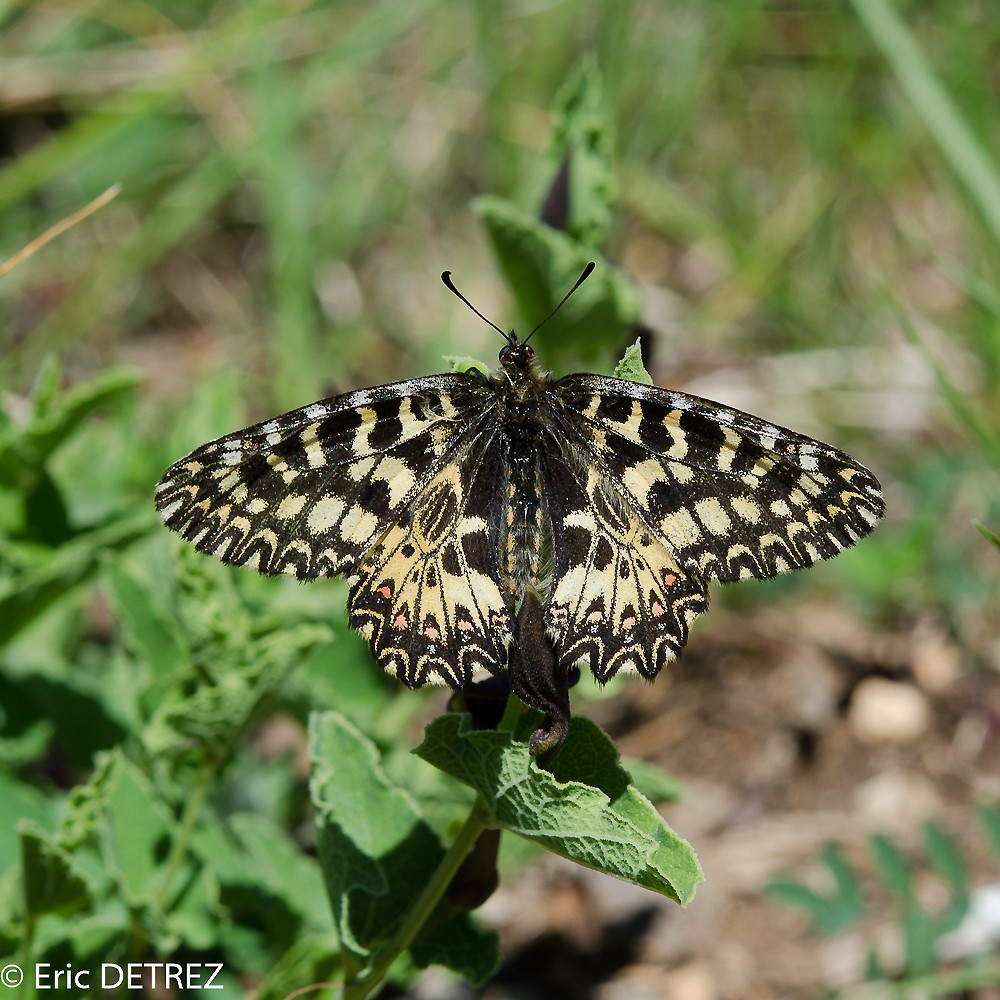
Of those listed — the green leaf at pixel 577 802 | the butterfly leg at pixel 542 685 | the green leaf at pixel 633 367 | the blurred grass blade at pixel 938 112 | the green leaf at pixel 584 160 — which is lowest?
the green leaf at pixel 577 802

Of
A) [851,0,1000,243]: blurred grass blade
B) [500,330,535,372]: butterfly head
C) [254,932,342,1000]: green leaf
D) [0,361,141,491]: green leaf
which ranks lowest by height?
[254,932,342,1000]: green leaf

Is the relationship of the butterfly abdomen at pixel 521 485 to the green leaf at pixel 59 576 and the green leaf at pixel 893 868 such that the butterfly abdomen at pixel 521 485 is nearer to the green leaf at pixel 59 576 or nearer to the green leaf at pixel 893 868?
the green leaf at pixel 59 576

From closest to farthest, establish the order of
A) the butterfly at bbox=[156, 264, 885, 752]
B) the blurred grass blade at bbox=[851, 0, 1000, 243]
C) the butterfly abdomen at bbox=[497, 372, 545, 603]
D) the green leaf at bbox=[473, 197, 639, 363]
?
the butterfly at bbox=[156, 264, 885, 752]
the butterfly abdomen at bbox=[497, 372, 545, 603]
the green leaf at bbox=[473, 197, 639, 363]
the blurred grass blade at bbox=[851, 0, 1000, 243]

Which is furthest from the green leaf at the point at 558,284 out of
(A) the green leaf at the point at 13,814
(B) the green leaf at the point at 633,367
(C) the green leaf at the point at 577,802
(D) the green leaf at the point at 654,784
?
(A) the green leaf at the point at 13,814

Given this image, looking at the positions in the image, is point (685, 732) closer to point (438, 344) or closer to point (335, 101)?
point (438, 344)

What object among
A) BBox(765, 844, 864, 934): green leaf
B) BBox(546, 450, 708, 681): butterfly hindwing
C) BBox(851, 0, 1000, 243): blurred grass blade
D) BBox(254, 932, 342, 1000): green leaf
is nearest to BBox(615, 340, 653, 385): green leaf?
BBox(546, 450, 708, 681): butterfly hindwing

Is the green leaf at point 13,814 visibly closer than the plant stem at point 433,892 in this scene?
No

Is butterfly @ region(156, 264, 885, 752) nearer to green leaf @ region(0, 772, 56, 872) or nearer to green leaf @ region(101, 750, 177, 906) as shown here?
green leaf @ region(101, 750, 177, 906)

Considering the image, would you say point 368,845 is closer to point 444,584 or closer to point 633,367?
point 444,584
